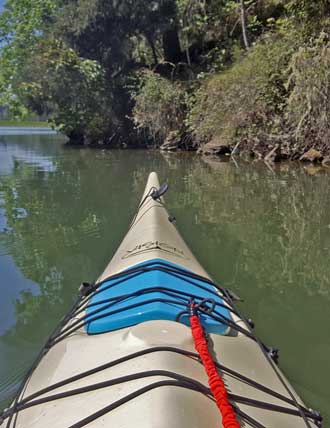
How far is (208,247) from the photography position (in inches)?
192

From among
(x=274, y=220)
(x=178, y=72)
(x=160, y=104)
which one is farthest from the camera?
(x=178, y=72)

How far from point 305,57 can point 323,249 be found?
725 cm

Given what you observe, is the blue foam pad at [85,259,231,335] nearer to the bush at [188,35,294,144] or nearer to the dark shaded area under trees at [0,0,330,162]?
the dark shaded area under trees at [0,0,330,162]

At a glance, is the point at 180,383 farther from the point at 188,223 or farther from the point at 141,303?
the point at 188,223

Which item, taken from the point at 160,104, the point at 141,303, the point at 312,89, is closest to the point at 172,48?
the point at 160,104

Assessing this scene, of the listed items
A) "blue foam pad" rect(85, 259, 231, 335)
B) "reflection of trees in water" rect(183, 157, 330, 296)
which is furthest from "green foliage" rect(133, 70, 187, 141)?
"blue foam pad" rect(85, 259, 231, 335)

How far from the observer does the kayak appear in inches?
51.7

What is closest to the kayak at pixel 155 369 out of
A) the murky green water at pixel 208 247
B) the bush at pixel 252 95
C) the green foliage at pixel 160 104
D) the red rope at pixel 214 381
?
the red rope at pixel 214 381

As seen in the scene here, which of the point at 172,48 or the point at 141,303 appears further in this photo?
the point at 172,48

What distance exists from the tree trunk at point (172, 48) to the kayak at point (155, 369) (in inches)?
693

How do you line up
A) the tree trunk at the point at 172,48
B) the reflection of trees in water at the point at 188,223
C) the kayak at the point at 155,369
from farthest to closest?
the tree trunk at the point at 172,48 → the reflection of trees in water at the point at 188,223 → the kayak at the point at 155,369

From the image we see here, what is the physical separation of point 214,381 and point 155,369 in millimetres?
197

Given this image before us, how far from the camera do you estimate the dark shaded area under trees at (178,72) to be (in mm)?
11469

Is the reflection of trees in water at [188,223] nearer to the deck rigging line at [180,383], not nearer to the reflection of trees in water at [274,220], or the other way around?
the reflection of trees in water at [274,220]
